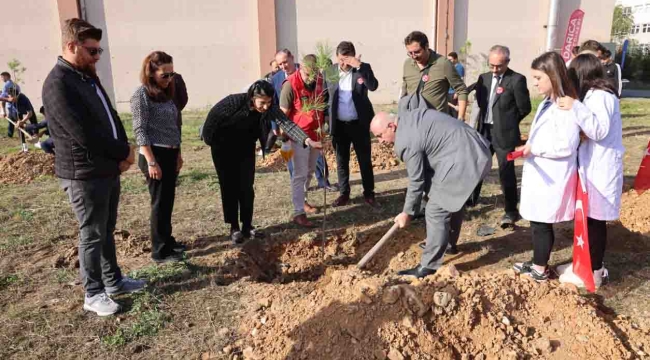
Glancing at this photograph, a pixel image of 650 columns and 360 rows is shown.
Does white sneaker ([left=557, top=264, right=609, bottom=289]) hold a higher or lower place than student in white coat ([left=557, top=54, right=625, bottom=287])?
lower

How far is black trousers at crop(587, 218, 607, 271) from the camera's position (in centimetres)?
336

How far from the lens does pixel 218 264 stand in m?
4.06

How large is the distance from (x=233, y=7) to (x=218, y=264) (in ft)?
43.2

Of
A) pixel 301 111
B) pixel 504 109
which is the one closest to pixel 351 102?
pixel 301 111

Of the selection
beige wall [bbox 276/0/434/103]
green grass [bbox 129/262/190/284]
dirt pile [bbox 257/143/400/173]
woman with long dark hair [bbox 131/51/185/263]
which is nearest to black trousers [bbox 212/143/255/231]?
woman with long dark hair [bbox 131/51/185/263]

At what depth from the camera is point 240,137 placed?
13.8 ft

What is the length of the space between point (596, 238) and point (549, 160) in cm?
72

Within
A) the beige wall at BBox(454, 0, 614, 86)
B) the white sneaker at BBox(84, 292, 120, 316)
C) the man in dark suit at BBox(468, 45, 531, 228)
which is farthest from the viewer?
the beige wall at BBox(454, 0, 614, 86)

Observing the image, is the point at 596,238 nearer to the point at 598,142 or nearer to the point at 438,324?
the point at 598,142

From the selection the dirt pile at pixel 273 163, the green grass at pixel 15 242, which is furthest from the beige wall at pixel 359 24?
the green grass at pixel 15 242

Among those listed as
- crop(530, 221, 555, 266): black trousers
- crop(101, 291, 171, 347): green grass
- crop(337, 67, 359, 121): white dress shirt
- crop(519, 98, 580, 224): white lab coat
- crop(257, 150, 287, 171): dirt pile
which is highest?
crop(337, 67, 359, 121): white dress shirt

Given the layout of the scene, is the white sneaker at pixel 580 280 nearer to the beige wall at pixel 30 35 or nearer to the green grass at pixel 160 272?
the green grass at pixel 160 272

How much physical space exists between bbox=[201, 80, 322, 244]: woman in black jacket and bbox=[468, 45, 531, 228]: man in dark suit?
5.76 feet

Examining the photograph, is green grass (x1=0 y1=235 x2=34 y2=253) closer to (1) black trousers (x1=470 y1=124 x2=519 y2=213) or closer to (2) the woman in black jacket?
(2) the woman in black jacket
